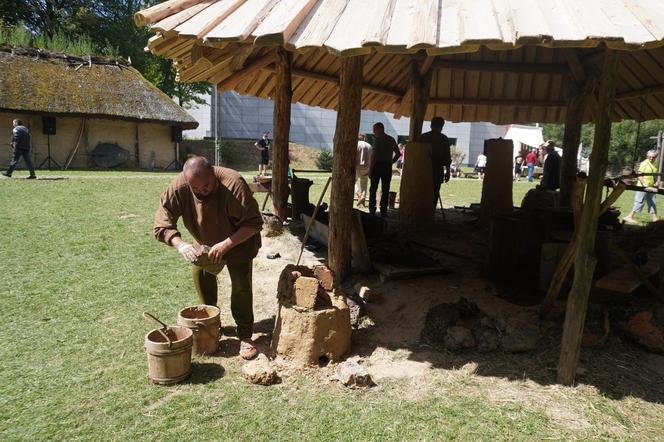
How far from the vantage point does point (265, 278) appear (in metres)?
6.06

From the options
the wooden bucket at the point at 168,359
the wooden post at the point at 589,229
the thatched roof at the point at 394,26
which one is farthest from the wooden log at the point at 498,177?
the wooden bucket at the point at 168,359

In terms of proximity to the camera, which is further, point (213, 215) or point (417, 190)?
point (417, 190)

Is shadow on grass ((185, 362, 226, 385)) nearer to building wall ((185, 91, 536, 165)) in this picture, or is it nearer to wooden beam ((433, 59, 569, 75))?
wooden beam ((433, 59, 569, 75))

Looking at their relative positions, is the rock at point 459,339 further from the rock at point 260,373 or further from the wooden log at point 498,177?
Answer: the wooden log at point 498,177

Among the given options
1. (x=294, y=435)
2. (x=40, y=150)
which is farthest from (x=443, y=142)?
(x=40, y=150)

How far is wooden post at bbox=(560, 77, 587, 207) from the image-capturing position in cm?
838

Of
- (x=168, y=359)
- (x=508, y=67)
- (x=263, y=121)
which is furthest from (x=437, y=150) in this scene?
(x=263, y=121)

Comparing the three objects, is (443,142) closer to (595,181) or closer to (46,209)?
(595,181)

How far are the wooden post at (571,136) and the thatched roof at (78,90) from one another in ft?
58.3

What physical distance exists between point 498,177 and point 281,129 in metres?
3.82

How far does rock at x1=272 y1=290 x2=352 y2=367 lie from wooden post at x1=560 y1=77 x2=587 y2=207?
628cm

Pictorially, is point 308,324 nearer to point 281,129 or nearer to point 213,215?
point 213,215

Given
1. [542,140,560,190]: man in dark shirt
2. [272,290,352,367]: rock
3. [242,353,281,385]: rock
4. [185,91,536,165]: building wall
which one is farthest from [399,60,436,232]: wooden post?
[185,91,536,165]: building wall

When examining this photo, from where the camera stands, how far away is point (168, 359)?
3465mm
